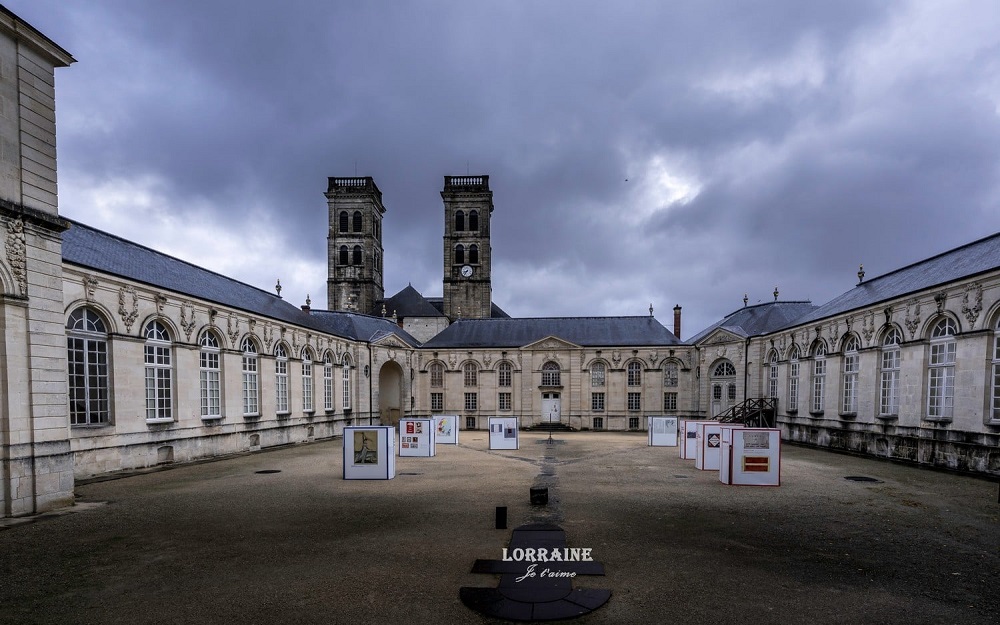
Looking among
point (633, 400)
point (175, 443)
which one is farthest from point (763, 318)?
point (175, 443)

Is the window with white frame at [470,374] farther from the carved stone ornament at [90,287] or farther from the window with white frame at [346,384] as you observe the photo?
the carved stone ornament at [90,287]

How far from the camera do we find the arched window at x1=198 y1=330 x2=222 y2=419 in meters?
21.4

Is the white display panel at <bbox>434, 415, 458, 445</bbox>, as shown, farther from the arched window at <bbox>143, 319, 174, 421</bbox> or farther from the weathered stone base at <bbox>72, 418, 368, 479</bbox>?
the arched window at <bbox>143, 319, 174, 421</bbox>

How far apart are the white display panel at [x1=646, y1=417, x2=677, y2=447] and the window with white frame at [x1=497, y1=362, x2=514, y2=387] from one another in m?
15.7

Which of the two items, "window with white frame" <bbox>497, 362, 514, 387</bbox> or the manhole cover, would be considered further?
"window with white frame" <bbox>497, 362, 514, 387</bbox>

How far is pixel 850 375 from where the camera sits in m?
23.7

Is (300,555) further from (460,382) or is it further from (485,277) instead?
(485,277)

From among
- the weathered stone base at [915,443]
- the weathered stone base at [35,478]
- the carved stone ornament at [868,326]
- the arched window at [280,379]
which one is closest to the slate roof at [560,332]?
the arched window at [280,379]

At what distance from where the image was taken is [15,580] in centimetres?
765

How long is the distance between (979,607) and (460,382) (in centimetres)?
3543

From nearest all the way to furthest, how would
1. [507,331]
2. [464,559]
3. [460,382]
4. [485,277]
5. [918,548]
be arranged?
[464,559] < [918,548] < [460,382] < [507,331] < [485,277]

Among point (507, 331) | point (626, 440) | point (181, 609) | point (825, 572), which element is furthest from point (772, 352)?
point (181, 609)

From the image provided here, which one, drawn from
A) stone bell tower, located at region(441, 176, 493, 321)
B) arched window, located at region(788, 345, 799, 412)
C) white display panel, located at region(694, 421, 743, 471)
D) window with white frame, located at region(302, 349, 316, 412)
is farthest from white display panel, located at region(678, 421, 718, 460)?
stone bell tower, located at region(441, 176, 493, 321)

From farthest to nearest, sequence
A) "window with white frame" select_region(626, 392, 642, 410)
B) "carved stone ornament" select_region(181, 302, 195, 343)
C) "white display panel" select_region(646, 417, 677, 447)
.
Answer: "window with white frame" select_region(626, 392, 642, 410) < "white display panel" select_region(646, 417, 677, 447) < "carved stone ornament" select_region(181, 302, 195, 343)
